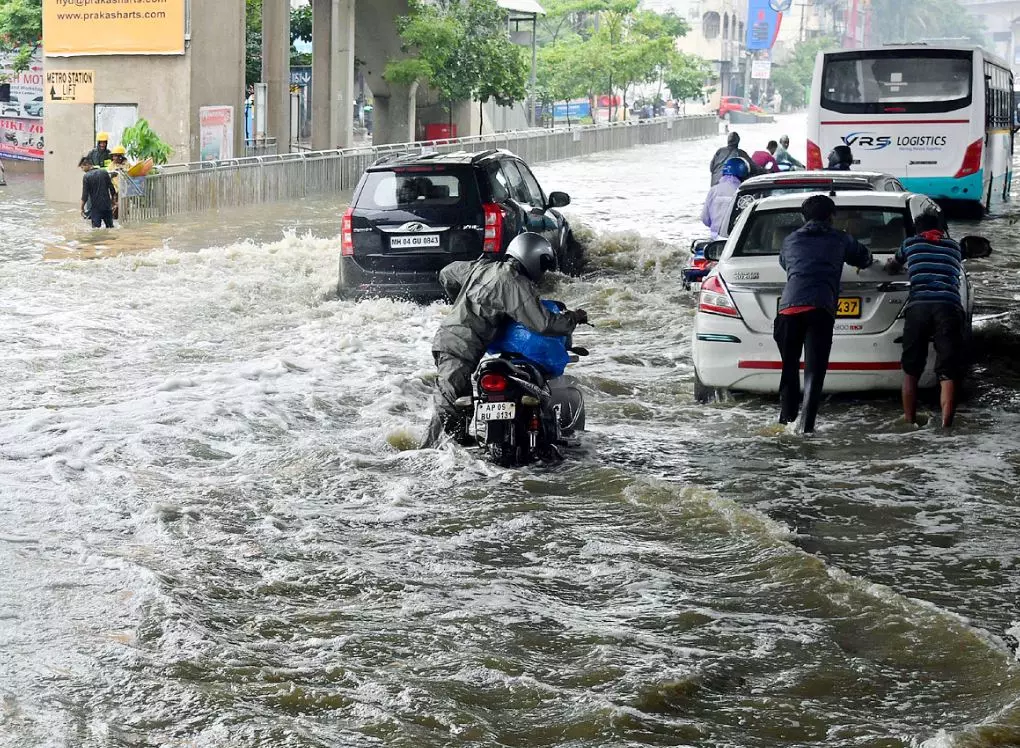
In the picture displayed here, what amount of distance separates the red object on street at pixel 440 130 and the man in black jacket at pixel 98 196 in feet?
83.6

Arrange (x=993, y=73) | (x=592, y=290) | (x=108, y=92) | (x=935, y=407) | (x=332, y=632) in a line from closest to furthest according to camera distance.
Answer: (x=332, y=632), (x=935, y=407), (x=592, y=290), (x=993, y=73), (x=108, y=92)

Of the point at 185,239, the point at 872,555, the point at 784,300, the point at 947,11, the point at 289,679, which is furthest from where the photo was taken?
the point at 947,11

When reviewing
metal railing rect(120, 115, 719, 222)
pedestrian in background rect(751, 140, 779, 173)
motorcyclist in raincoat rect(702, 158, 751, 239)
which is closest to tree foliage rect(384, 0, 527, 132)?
metal railing rect(120, 115, 719, 222)

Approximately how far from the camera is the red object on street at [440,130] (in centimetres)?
4812

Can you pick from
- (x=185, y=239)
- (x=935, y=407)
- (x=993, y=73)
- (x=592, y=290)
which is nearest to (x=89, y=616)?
(x=935, y=407)

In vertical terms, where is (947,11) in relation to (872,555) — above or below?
above

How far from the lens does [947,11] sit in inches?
6127

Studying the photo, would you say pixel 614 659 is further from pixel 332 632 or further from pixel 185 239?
pixel 185 239

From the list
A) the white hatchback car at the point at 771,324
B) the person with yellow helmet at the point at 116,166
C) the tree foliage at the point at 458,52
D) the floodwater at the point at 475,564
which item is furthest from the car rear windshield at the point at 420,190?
the tree foliage at the point at 458,52

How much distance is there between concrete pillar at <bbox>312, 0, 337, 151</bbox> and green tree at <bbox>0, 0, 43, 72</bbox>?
7179 mm

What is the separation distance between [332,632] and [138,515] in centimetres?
215

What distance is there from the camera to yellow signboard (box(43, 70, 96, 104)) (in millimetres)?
29766

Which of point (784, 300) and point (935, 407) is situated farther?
point (935, 407)

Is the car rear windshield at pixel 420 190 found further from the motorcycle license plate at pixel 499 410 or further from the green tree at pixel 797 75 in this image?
the green tree at pixel 797 75
